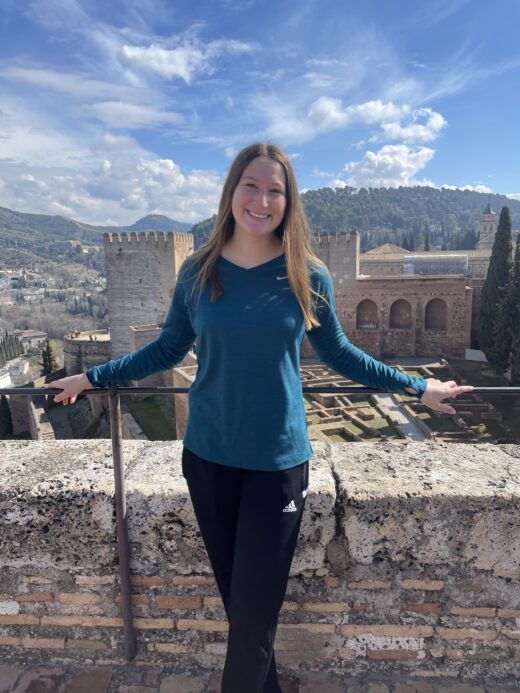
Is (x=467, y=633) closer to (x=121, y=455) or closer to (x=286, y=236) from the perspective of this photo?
(x=121, y=455)

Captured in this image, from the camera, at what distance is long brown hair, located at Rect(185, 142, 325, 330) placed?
1717 millimetres

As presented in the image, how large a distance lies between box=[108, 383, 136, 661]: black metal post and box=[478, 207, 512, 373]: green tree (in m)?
20.3

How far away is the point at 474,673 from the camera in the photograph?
2.07 metres

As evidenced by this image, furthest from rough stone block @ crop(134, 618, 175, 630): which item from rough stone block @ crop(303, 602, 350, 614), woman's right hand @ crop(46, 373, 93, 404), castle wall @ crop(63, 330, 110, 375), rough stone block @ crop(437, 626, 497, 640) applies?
castle wall @ crop(63, 330, 110, 375)

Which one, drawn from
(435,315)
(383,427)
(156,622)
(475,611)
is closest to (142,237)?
(383,427)

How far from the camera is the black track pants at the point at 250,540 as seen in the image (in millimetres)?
1624

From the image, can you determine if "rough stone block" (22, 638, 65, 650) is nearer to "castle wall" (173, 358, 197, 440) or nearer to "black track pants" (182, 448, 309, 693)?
"black track pants" (182, 448, 309, 693)

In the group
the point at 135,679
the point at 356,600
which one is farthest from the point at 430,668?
the point at 135,679

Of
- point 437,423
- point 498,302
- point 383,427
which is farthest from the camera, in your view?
point 498,302

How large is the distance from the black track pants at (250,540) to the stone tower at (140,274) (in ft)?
76.0

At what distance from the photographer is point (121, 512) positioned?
6.66ft

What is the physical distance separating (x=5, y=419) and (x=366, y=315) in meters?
18.6

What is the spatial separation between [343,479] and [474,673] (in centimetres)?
96

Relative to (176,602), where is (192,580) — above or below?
above
